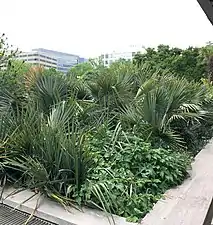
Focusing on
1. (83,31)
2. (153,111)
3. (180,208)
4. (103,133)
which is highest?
(83,31)

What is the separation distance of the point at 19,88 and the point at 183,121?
2.56m

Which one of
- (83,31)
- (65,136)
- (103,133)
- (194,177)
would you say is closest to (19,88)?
(103,133)

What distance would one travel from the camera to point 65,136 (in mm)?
2648

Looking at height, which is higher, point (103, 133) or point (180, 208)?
point (103, 133)

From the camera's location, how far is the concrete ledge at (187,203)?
2.10 meters

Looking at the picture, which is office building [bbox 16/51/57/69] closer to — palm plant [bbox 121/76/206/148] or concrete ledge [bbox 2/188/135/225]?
palm plant [bbox 121/76/206/148]

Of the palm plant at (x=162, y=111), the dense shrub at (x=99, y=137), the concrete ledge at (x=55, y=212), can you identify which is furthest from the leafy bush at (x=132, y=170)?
the palm plant at (x=162, y=111)

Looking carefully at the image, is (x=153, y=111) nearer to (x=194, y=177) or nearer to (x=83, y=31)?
(x=194, y=177)

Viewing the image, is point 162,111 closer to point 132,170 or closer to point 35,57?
point 132,170

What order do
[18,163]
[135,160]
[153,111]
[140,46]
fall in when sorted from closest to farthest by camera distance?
1. [18,163]
2. [135,160]
3. [153,111]
4. [140,46]

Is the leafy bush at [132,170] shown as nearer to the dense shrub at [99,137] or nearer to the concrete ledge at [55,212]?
the dense shrub at [99,137]

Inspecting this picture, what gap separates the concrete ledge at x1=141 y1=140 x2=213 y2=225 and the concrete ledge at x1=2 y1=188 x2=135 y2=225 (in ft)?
0.95

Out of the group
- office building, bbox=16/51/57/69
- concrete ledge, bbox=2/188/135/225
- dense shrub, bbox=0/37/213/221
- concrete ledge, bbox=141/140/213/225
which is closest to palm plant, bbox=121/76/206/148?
dense shrub, bbox=0/37/213/221

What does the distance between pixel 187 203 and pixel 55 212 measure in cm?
108
